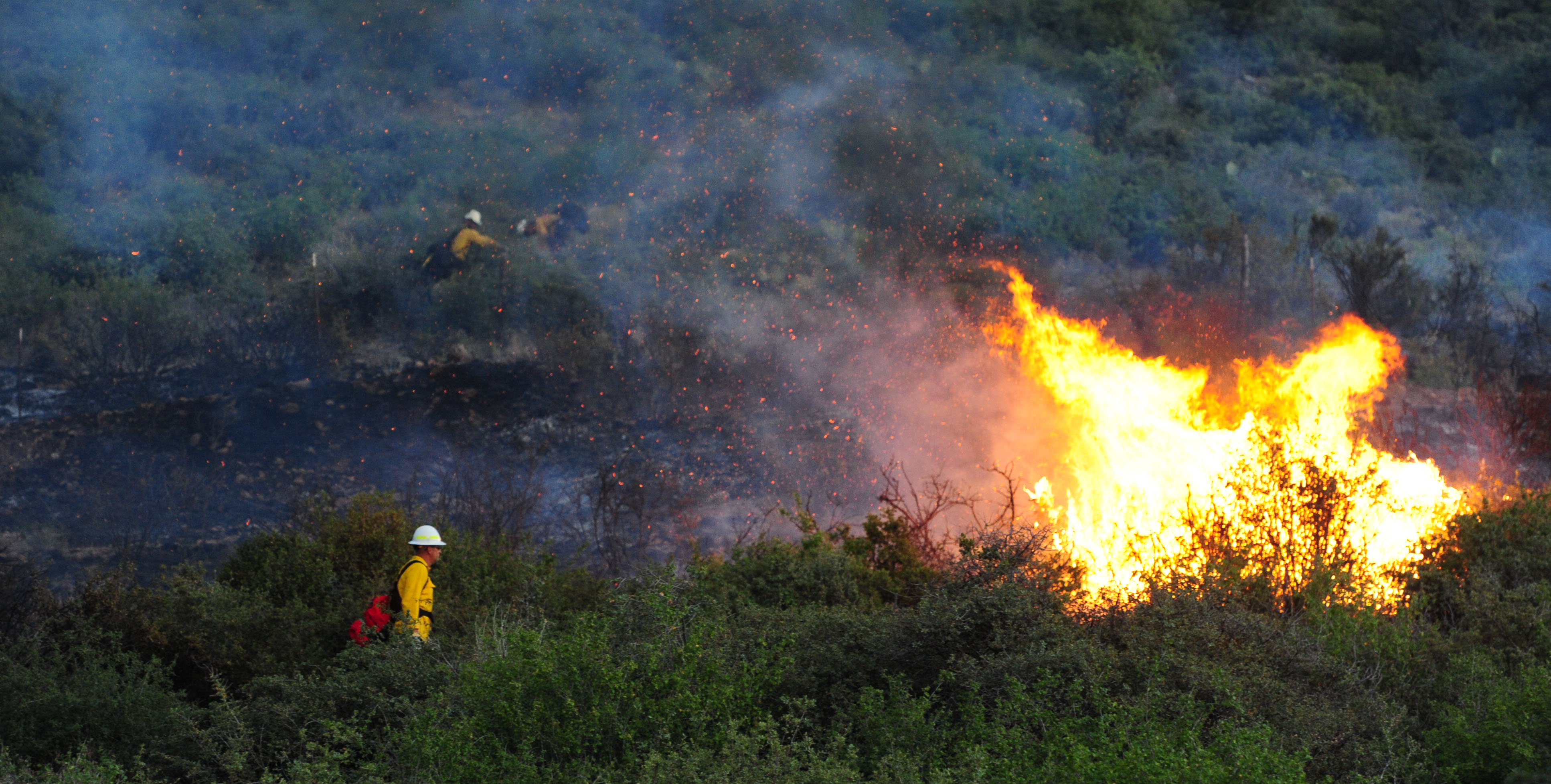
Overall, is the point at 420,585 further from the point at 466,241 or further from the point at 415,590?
the point at 466,241

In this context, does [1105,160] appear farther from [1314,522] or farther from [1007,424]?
[1314,522]

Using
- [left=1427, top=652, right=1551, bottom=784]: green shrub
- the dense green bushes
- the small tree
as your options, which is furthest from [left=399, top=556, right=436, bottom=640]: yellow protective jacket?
the small tree

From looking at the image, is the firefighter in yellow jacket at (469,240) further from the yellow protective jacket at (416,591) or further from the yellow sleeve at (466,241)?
the yellow protective jacket at (416,591)

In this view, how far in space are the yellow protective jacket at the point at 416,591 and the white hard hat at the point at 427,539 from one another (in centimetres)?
9

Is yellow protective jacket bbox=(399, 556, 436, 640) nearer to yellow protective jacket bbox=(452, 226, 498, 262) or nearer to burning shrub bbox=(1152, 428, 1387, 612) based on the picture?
burning shrub bbox=(1152, 428, 1387, 612)

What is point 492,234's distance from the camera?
19.7 m

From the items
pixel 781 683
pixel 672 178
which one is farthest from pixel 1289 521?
pixel 672 178

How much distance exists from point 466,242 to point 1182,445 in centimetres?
1156

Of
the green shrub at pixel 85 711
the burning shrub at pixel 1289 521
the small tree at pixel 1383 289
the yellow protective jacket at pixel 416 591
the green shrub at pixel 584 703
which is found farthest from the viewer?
the small tree at pixel 1383 289

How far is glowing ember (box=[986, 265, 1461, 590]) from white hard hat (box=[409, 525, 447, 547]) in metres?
4.34

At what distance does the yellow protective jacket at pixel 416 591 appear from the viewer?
8.27 m

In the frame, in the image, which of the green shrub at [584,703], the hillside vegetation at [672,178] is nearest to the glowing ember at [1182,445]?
the green shrub at [584,703]

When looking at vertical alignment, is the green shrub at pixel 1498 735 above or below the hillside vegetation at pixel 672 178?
below

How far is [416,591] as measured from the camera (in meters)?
8.29
